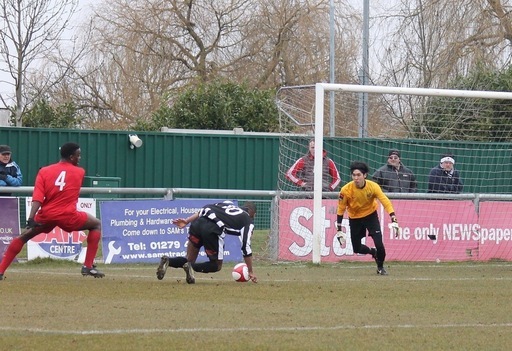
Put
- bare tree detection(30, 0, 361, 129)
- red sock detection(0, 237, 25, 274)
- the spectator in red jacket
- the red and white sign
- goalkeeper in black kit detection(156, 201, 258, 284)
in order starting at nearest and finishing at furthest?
goalkeeper in black kit detection(156, 201, 258, 284) < red sock detection(0, 237, 25, 274) < the red and white sign < the spectator in red jacket < bare tree detection(30, 0, 361, 129)

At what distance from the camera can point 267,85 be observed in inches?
1695

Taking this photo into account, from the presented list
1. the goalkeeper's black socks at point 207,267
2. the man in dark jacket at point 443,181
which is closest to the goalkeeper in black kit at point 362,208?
the goalkeeper's black socks at point 207,267

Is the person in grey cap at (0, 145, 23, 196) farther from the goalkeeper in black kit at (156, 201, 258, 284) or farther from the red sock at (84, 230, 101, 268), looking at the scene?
the goalkeeper in black kit at (156, 201, 258, 284)

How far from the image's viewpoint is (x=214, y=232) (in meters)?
14.4

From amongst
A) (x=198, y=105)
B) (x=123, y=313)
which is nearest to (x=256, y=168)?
(x=198, y=105)

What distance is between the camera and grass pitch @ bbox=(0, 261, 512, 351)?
9047 millimetres

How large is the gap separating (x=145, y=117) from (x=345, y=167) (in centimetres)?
1629

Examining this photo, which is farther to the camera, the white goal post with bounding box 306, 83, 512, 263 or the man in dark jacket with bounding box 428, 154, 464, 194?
the man in dark jacket with bounding box 428, 154, 464, 194

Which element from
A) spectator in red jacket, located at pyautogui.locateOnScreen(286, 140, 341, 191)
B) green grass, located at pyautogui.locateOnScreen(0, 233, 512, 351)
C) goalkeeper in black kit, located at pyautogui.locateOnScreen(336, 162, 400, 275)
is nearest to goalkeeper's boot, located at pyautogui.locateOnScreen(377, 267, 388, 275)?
goalkeeper in black kit, located at pyautogui.locateOnScreen(336, 162, 400, 275)

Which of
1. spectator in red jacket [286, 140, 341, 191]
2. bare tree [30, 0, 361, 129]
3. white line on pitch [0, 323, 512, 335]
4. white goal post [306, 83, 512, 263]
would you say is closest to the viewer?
white line on pitch [0, 323, 512, 335]

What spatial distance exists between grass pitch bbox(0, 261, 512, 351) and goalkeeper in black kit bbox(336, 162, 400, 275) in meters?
0.44

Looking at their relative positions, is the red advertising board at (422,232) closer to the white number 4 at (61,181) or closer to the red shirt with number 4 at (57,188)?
the red shirt with number 4 at (57,188)

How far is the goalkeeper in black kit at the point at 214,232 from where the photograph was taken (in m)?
14.4

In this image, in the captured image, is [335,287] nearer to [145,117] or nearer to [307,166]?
[307,166]
